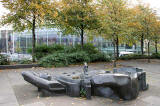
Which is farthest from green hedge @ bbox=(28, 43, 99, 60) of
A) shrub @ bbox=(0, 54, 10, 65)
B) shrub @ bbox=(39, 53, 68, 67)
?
shrub @ bbox=(0, 54, 10, 65)

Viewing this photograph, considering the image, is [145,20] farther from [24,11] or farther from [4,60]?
[4,60]

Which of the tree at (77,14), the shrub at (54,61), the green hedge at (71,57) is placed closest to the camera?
the shrub at (54,61)

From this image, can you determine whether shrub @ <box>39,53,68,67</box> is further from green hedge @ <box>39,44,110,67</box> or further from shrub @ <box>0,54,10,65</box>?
shrub @ <box>0,54,10,65</box>

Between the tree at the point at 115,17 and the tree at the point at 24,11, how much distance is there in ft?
Result: 14.4

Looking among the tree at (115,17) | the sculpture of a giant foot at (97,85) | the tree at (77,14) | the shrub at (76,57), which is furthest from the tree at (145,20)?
the sculpture of a giant foot at (97,85)

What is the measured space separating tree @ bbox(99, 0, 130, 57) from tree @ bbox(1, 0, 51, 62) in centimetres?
440

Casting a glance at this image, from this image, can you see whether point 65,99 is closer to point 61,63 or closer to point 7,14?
point 61,63

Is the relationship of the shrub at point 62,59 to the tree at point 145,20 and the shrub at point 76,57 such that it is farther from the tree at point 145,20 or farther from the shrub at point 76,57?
the tree at point 145,20

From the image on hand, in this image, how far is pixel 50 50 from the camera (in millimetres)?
14023

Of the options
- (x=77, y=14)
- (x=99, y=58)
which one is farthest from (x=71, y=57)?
(x=77, y=14)

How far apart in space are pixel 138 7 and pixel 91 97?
13293mm

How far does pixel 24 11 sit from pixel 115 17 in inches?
264

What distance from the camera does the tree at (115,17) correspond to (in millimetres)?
10359

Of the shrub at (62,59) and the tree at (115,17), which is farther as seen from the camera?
the shrub at (62,59)
